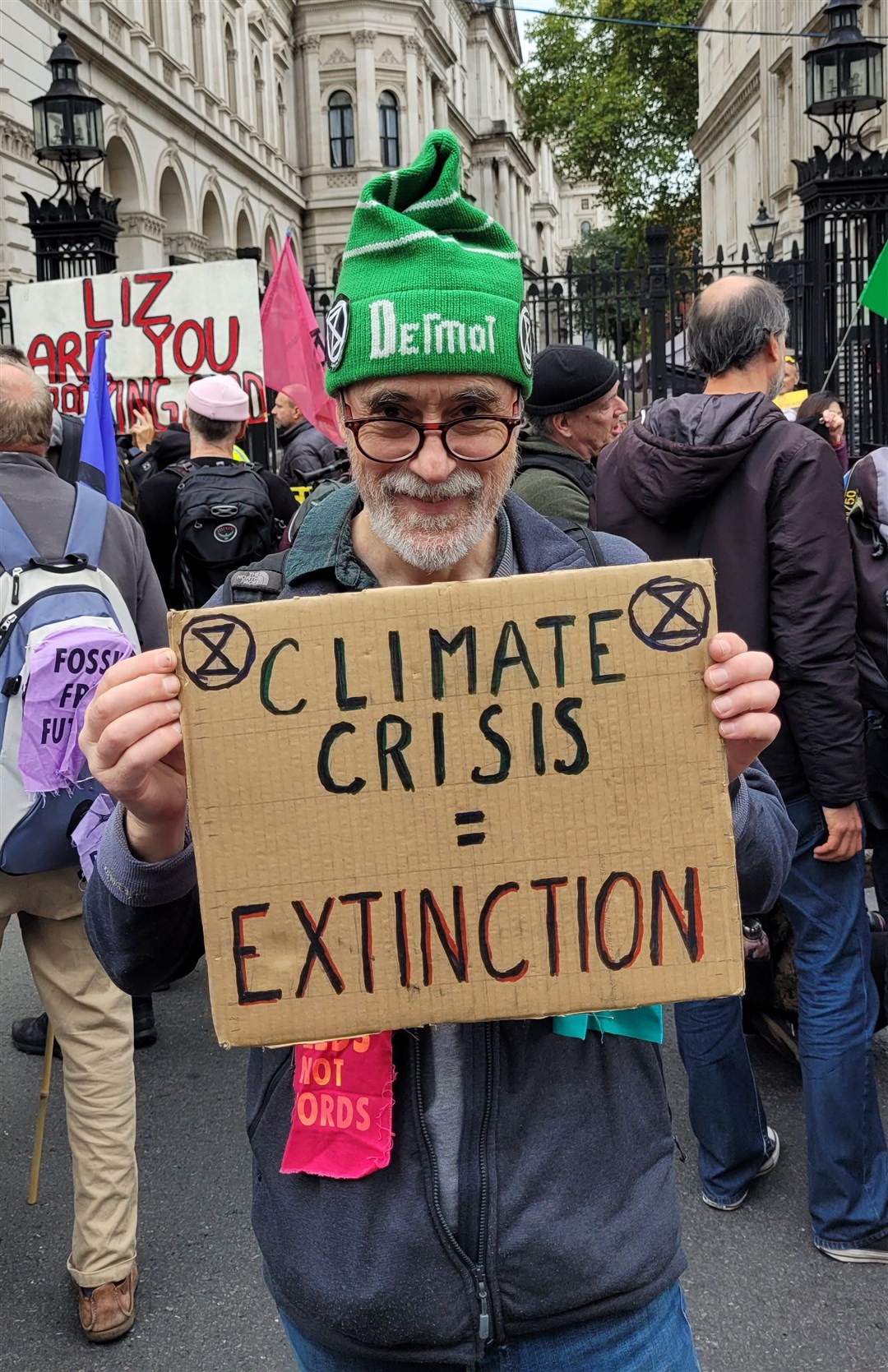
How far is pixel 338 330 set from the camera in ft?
5.35

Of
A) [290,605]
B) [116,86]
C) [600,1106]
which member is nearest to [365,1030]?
[600,1106]

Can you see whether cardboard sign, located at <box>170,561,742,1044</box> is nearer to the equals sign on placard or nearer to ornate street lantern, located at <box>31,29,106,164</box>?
the equals sign on placard

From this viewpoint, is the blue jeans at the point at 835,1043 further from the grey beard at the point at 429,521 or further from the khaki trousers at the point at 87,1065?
the grey beard at the point at 429,521

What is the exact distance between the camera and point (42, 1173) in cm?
372

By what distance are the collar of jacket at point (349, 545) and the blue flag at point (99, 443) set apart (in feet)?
7.89

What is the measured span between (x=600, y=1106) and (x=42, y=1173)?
2.71 meters

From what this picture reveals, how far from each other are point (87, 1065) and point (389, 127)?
5297 cm

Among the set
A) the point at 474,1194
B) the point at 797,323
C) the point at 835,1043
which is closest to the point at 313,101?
the point at 797,323

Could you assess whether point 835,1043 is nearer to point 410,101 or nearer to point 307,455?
point 307,455

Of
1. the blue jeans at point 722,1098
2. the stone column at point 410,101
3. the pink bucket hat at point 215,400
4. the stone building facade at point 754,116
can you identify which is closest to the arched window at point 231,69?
the stone building facade at point 754,116

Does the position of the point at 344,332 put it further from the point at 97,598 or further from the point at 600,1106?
the point at 97,598

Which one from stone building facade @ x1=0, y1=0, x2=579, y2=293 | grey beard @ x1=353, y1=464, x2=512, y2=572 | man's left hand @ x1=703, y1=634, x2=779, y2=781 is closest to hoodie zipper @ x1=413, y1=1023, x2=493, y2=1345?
man's left hand @ x1=703, y1=634, x2=779, y2=781

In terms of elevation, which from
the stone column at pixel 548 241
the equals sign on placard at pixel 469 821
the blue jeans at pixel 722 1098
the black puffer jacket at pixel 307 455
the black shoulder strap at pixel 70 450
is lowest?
the blue jeans at pixel 722 1098

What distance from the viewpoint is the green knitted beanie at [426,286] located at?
5.08ft
